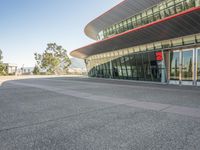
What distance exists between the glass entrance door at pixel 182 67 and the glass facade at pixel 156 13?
19.6 feet

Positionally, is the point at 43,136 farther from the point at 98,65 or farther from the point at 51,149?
the point at 98,65

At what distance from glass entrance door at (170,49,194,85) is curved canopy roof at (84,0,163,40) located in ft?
30.6

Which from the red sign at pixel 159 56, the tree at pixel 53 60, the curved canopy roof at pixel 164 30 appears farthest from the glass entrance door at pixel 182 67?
the tree at pixel 53 60

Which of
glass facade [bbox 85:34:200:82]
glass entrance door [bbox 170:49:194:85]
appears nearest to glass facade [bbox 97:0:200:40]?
glass facade [bbox 85:34:200:82]

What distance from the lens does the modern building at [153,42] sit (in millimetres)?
17281

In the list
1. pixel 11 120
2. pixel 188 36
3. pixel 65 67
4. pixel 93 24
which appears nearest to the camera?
pixel 11 120

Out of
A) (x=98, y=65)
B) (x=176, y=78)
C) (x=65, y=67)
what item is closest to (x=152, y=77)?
(x=176, y=78)

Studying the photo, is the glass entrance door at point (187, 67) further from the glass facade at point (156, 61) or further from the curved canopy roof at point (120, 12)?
the curved canopy roof at point (120, 12)

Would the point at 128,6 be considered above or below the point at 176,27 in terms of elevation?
above

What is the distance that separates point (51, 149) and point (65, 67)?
6169 cm

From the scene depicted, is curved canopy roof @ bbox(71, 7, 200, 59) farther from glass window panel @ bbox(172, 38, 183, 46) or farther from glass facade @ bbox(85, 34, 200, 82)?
glass facade @ bbox(85, 34, 200, 82)

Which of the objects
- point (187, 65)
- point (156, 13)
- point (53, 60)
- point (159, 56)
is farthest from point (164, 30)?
point (53, 60)

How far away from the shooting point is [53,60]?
56.9 m

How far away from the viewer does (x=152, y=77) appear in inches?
891
